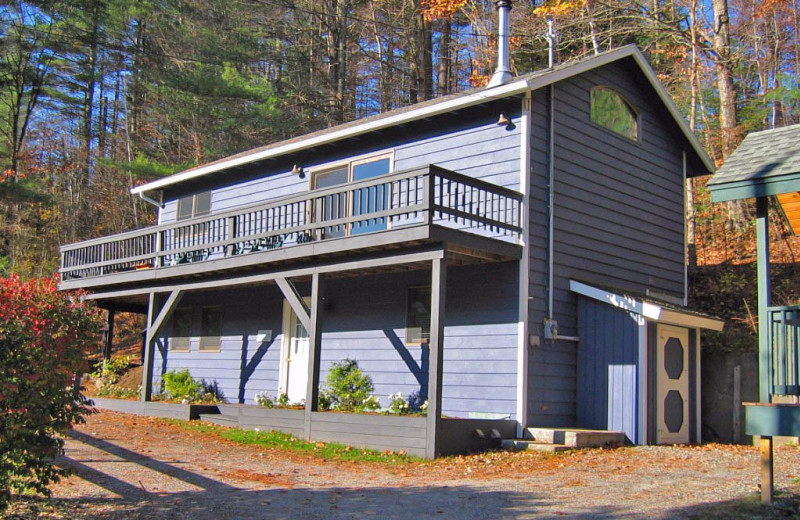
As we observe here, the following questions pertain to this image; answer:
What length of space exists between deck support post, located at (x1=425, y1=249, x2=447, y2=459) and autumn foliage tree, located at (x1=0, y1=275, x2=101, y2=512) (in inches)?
197

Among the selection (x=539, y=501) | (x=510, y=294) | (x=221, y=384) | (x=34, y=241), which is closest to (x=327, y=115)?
(x=34, y=241)

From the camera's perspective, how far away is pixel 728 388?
538 inches

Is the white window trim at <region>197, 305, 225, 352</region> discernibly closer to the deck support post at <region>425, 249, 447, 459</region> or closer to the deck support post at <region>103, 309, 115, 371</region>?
the deck support post at <region>103, 309, 115, 371</region>

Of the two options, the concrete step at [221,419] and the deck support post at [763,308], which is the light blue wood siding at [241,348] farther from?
the deck support post at [763,308]

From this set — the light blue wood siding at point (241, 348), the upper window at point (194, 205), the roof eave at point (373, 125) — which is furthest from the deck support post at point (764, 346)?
the upper window at point (194, 205)

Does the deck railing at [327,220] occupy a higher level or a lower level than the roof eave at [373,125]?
Result: lower

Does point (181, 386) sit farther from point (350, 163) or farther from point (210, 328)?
point (350, 163)

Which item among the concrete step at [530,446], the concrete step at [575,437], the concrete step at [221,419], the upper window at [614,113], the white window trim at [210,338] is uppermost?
the upper window at [614,113]

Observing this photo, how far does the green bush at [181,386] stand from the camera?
655 inches

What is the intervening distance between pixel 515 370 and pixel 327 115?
64.0ft

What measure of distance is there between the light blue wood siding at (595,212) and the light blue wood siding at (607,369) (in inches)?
7.3

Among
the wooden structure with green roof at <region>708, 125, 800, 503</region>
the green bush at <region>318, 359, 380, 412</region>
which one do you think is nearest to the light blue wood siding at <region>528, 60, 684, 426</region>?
the green bush at <region>318, 359, 380, 412</region>

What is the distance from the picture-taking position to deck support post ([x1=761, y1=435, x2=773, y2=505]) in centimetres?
682

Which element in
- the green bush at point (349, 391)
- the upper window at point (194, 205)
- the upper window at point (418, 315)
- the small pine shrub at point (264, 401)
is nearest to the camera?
the green bush at point (349, 391)
